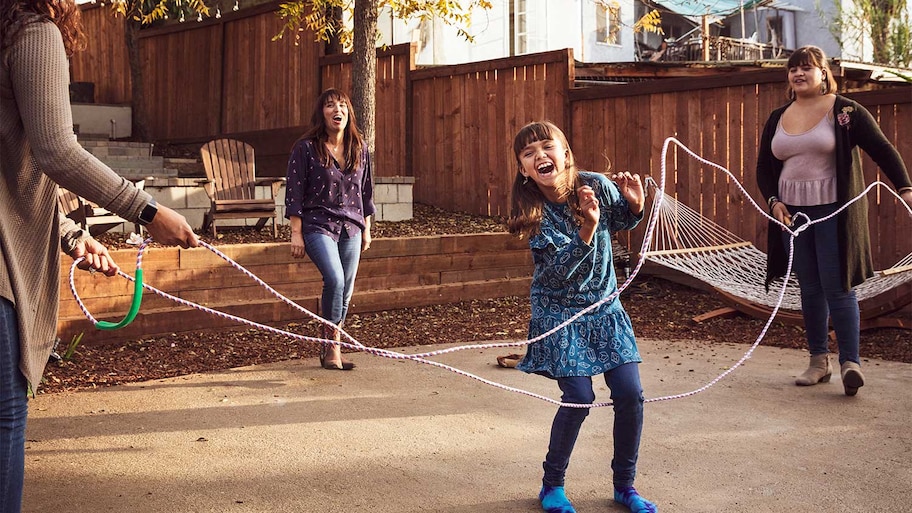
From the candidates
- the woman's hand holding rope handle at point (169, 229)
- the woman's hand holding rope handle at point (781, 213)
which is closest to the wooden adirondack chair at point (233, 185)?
the woman's hand holding rope handle at point (781, 213)

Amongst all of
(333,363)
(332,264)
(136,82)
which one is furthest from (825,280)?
(136,82)

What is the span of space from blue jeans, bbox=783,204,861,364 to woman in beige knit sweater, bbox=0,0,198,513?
12.2 ft

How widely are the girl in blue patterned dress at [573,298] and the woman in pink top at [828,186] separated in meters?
2.08

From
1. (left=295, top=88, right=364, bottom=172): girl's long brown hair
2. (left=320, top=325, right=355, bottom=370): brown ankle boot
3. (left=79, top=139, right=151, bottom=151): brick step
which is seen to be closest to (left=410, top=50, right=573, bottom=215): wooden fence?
(left=79, top=139, right=151, bottom=151): brick step

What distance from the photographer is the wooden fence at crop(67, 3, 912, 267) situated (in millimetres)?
8594

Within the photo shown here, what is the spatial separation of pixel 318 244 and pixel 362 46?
3.93m

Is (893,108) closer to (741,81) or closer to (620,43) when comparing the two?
(741,81)

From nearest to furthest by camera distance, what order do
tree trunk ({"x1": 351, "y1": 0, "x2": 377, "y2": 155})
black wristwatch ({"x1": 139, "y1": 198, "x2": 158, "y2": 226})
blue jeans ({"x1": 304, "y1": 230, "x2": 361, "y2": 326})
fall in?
black wristwatch ({"x1": 139, "y1": 198, "x2": 158, "y2": 226}) → blue jeans ({"x1": 304, "y1": 230, "x2": 361, "y2": 326}) → tree trunk ({"x1": 351, "y1": 0, "x2": 377, "y2": 155})

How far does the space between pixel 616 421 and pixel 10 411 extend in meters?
1.92

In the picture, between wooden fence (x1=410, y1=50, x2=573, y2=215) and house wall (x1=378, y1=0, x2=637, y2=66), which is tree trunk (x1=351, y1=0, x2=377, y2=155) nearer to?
wooden fence (x1=410, y1=50, x2=573, y2=215)

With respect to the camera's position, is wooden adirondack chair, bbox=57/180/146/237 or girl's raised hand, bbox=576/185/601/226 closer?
girl's raised hand, bbox=576/185/601/226

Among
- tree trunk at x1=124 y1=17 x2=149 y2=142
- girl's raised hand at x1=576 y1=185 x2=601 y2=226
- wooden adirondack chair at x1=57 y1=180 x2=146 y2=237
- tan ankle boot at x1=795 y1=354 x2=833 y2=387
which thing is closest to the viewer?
girl's raised hand at x1=576 y1=185 x2=601 y2=226

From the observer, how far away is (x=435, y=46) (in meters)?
15.0

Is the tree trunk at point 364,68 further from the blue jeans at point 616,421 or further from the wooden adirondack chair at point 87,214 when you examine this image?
the blue jeans at point 616,421
